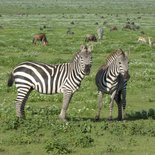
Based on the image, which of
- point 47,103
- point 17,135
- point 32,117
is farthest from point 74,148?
point 47,103

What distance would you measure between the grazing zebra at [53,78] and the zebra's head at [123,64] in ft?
3.33

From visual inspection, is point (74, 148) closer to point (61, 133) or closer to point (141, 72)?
point (61, 133)

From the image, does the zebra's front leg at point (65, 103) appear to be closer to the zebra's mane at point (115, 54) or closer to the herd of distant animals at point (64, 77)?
the herd of distant animals at point (64, 77)

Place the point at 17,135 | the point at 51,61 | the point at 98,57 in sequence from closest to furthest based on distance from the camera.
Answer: the point at 17,135
the point at 51,61
the point at 98,57

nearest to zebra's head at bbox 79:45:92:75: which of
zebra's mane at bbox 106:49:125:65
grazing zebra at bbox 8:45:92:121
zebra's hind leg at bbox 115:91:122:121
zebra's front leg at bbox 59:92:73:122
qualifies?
grazing zebra at bbox 8:45:92:121

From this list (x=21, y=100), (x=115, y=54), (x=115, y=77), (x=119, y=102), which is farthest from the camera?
(x=119, y=102)

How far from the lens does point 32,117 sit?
16.6 meters

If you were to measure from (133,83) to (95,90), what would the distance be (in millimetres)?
2429

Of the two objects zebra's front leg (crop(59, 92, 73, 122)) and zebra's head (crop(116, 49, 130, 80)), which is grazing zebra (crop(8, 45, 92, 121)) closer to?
zebra's front leg (crop(59, 92, 73, 122))

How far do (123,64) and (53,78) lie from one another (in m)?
2.23

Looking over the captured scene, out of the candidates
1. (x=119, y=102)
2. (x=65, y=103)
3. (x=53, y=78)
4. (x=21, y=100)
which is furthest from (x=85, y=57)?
(x=21, y=100)

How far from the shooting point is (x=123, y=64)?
16.1 metres

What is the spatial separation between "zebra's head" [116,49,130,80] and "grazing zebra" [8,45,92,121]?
3.33 ft

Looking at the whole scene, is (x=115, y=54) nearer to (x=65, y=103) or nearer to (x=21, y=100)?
(x=65, y=103)
